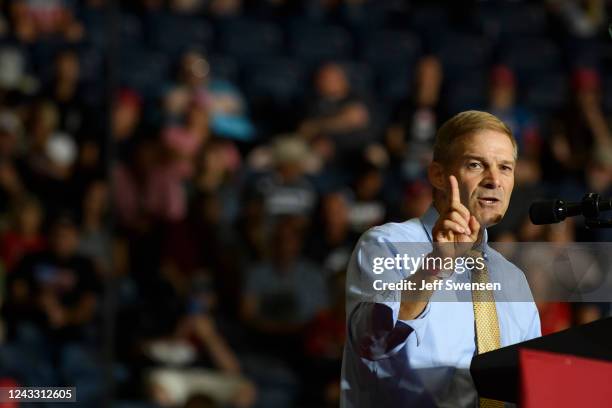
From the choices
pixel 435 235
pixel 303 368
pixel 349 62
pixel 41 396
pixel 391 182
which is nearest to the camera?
pixel 435 235

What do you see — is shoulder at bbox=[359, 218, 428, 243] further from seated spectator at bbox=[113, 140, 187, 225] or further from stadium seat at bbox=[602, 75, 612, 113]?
stadium seat at bbox=[602, 75, 612, 113]

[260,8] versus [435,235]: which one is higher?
[260,8]

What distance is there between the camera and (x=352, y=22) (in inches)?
271

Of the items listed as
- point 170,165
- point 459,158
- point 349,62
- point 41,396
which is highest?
point 349,62

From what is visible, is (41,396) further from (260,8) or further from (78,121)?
(260,8)

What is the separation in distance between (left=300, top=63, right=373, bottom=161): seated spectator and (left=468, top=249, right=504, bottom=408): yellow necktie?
4.05m

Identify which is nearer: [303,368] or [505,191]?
[505,191]

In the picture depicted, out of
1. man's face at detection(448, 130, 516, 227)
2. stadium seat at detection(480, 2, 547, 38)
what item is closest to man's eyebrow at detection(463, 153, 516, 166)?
man's face at detection(448, 130, 516, 227)

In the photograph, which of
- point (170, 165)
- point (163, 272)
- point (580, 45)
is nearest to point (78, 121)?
point (170, 165)

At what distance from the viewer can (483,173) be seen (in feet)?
5.46

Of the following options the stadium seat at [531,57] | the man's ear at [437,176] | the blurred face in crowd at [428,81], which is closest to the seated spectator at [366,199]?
the blurred face in crowd at [428,81]

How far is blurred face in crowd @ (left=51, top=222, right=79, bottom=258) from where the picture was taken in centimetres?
501

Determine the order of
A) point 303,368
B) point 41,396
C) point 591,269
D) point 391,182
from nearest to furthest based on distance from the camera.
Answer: point 591,269
point 41,396
point 303,368
point 391,182

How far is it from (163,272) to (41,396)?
3110 mm
